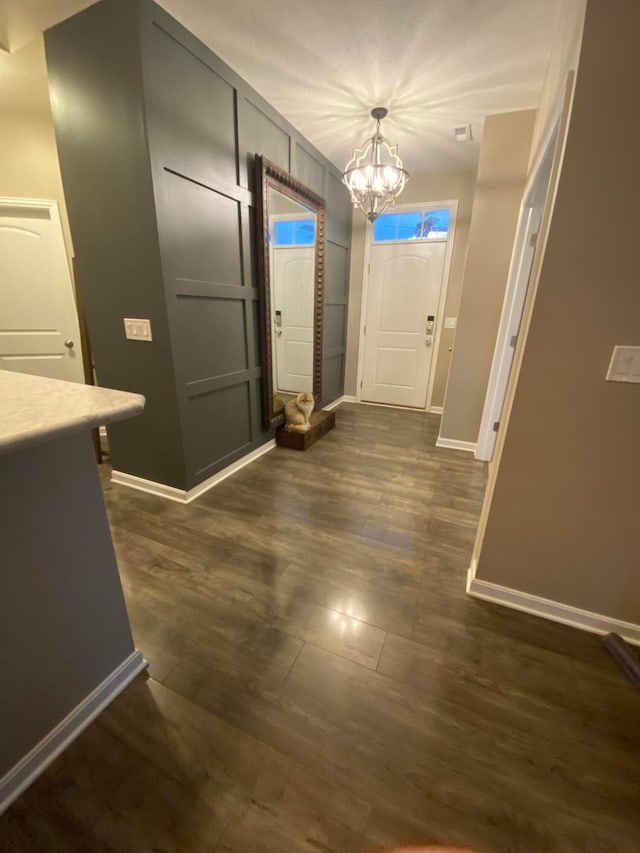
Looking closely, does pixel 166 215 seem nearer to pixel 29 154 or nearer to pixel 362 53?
pixel 362 53

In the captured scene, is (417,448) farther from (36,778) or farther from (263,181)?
(36,778)

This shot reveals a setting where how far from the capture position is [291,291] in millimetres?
3174

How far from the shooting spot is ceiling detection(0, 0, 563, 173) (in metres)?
1.65

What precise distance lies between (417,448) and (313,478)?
1181 millimetres

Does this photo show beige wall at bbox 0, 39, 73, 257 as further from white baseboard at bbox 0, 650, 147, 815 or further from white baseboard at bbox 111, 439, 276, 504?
white baseboard at bbox 0, 650, 147, 815

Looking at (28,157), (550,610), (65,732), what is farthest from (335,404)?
(65,732)

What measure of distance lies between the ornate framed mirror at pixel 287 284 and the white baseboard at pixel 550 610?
6.64 ft

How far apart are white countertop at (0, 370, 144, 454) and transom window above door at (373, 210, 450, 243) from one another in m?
4.07

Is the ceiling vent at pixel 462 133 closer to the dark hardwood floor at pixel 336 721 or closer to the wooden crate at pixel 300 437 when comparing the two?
the wooden crate at pixel 300 437

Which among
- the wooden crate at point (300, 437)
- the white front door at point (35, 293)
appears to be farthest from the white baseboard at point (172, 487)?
the white front door at point (35, 293)

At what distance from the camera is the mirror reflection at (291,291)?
2.80m

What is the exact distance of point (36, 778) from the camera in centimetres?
94

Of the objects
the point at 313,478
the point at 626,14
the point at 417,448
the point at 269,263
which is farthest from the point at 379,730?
the point at 269,263

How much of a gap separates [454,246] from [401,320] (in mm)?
952
